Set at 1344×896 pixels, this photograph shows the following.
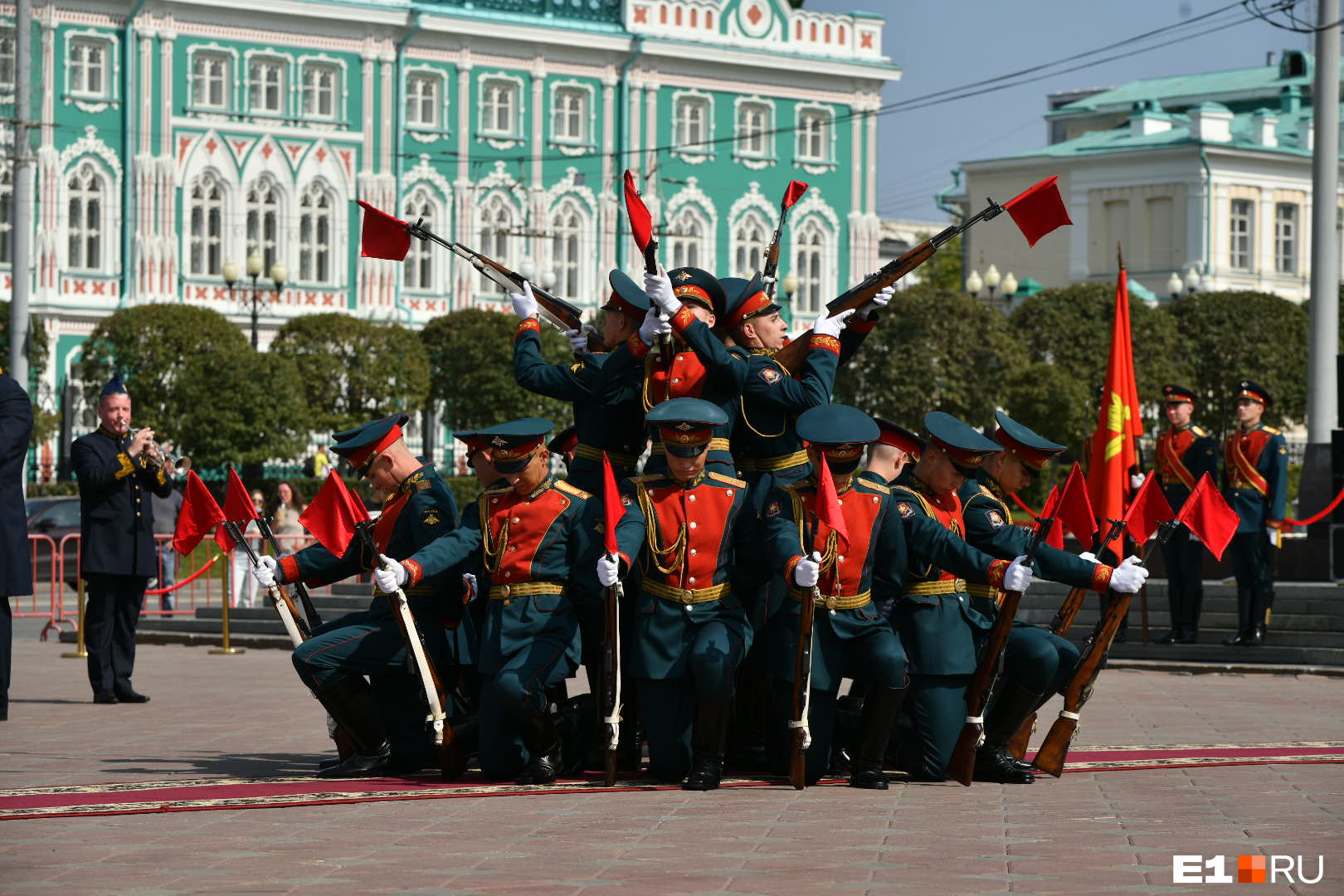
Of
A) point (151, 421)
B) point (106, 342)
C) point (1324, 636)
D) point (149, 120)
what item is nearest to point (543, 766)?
point (1324, 636)

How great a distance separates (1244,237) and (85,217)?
34.3 m

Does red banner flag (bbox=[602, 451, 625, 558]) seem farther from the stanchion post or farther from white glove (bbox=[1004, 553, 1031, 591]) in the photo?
the stanchion post

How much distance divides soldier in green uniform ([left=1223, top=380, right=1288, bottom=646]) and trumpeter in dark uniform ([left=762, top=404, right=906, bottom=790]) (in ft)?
23.9

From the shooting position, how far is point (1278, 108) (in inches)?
2815

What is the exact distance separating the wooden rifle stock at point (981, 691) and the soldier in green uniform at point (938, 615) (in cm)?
7

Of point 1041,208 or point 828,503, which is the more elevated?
point 1041,208

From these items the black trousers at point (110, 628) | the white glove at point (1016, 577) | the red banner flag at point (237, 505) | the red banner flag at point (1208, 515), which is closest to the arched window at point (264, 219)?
the black trousers at point (110, 628)

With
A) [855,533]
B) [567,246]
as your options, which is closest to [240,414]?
[567,246]

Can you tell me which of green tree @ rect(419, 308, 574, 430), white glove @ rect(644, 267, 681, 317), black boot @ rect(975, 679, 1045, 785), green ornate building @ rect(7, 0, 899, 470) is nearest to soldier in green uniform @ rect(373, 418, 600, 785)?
white glove @ rect(644, 267, 681, 317)

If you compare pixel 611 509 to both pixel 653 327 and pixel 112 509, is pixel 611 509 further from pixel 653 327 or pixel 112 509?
pixel 112 509

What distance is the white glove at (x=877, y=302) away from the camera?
10.3 meters

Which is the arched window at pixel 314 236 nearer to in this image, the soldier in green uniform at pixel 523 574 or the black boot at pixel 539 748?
the soldier in green uniform at pixel 523 574

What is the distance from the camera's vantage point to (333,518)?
32.9 feet

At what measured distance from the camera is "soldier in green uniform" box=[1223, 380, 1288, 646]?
1612 centimetres
